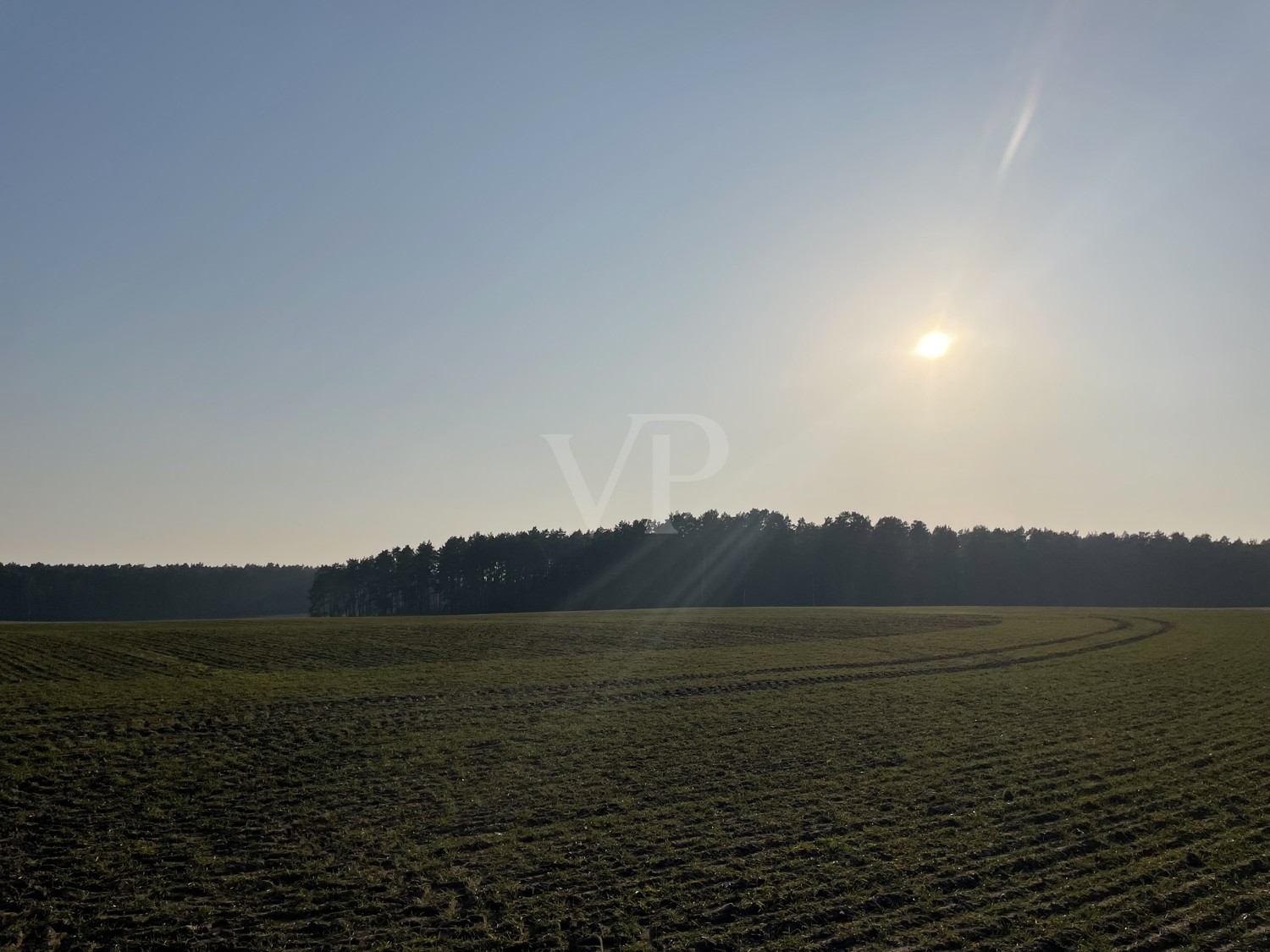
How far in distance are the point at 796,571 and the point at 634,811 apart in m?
138

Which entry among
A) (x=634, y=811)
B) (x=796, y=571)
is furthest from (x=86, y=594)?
(x=634, y=811)

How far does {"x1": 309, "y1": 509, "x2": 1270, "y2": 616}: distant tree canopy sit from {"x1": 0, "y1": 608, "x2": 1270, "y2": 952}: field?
11123cm

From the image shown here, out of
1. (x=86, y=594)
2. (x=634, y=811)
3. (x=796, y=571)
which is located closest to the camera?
(x=634, y=811)

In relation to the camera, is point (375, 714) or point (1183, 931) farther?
point (375, 714)

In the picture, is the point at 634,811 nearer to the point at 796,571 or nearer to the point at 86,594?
the point at 796,571

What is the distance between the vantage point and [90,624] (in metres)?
76.9

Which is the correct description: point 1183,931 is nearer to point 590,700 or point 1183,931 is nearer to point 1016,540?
point 590,700

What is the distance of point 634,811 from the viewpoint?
18.0 metres

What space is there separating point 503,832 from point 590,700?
54.7ft

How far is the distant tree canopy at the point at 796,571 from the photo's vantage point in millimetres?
150625

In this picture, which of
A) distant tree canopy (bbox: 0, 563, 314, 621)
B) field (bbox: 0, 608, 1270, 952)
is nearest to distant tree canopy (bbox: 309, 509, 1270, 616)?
distant tree canopy (bbox: 0, 563, 314, 621)

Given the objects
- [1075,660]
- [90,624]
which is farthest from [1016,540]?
[90,624]

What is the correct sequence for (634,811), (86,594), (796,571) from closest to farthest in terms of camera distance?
(634,811) < (796,571) < (86,594)

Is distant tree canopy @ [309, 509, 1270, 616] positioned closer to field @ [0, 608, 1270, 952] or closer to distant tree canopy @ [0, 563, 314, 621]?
distant tree canopy @ [0, 563, 314, 621]
